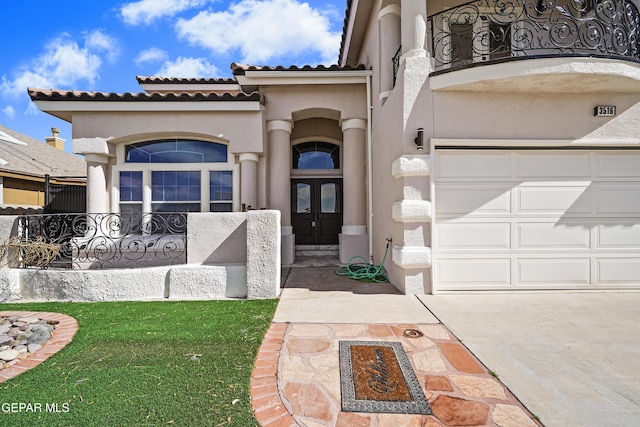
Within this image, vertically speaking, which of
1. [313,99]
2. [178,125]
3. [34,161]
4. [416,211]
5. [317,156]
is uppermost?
[313,99]

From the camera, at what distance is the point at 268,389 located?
7.93 feet

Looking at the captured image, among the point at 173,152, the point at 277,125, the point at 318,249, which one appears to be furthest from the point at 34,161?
the point at 318,249

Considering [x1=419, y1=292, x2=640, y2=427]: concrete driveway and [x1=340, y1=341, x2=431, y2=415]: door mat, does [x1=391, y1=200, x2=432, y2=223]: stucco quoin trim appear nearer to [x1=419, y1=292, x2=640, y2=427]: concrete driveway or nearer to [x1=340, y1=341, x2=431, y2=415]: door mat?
[x1=419, y1=292, x2=640, y2=427]: concrete driveway

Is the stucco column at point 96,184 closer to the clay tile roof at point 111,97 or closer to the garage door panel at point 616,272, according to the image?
the clay tile roof at point 111,97

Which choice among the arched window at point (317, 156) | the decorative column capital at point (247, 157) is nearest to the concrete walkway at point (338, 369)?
the decorative column capital at point (247, 157)

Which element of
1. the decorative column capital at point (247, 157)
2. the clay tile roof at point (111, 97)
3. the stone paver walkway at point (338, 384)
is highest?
the clay tile roof at point (111, 97)

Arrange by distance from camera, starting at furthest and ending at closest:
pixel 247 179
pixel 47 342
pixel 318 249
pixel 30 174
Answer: pixel 30 174
pixel 318 249
pixel 247 179
pixel 47 342

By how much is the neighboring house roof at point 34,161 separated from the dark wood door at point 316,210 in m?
10.0

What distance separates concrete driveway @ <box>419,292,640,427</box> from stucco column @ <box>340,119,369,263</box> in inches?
121

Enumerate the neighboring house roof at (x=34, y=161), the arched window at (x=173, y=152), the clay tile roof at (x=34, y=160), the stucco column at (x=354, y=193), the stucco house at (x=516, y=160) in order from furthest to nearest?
the clay tile roof at (x=34, y=160) < the neighboring house roof at (x=34, y=161) < the stucco column at (x=354, y=193) < the arched window at (x=173, y=152) < the stucco house at (x=516, y=160)

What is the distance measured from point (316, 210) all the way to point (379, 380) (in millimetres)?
7002

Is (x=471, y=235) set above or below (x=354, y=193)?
below

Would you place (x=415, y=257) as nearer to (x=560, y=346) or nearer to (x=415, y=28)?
(x=560, y=346)

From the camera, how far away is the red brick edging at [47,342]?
270 centimetres
